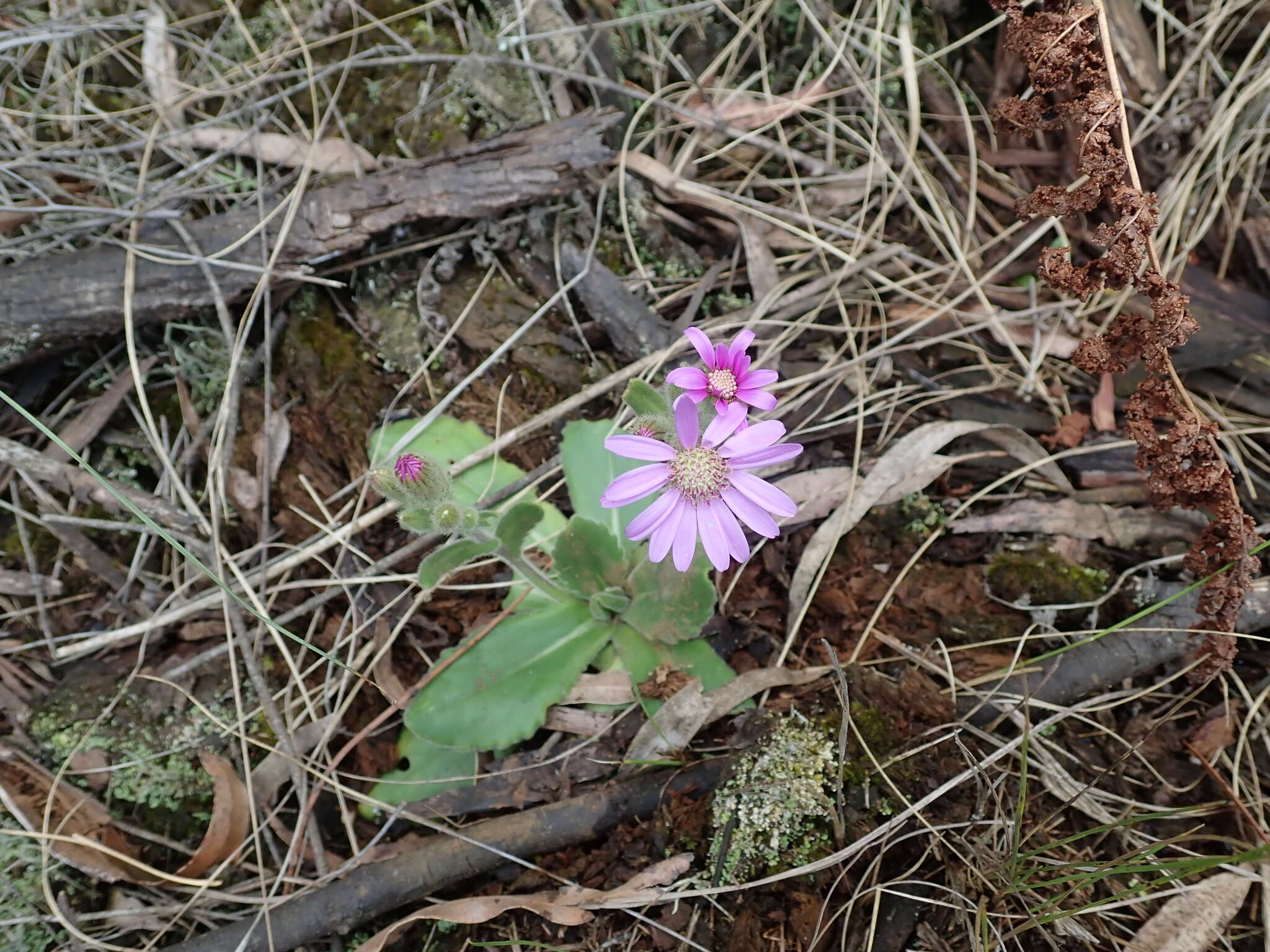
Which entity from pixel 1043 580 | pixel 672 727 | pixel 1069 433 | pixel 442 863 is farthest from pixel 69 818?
pixel 1069 433

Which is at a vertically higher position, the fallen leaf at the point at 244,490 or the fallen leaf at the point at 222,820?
the fallen leaf at the point at 244,490

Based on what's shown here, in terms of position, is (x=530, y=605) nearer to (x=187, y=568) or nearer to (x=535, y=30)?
(x=187, y=568)

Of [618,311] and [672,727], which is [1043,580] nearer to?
[672,727]

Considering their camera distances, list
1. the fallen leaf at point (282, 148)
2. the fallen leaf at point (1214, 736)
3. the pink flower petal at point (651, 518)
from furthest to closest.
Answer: the fallen leaf at point (282, 148), the fallen leaf at point (1214, 736), the pink flower petal at point (651, 518)

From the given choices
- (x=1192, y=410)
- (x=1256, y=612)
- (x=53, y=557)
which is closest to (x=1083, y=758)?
(x=1256, y=612)

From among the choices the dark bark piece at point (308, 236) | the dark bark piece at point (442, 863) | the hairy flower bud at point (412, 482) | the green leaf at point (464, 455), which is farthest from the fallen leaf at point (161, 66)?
the dark bark piece at point (442, 863)

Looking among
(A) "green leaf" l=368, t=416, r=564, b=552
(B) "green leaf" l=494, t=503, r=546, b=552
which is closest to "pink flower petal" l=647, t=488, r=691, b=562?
(B) "green leaf" l=494, t=503, r=546, b=552

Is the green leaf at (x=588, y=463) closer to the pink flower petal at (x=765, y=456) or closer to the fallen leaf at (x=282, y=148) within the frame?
the pink flower petal at (x=765, y=456)
